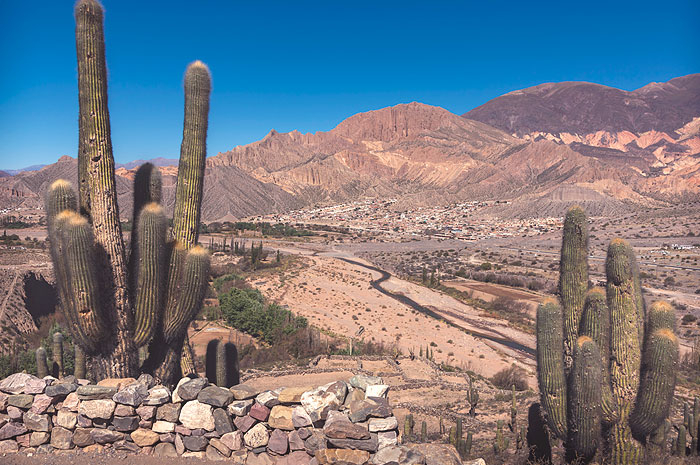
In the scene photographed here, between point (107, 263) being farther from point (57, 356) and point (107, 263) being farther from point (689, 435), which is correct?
point (689, 435)

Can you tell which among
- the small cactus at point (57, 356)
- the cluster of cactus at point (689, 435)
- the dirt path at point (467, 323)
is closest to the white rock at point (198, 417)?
the small cactus at point (57, 356)

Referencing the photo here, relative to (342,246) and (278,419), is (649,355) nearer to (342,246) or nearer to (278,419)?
(278,419)

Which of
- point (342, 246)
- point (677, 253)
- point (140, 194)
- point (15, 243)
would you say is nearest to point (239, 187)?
point (342, 246)

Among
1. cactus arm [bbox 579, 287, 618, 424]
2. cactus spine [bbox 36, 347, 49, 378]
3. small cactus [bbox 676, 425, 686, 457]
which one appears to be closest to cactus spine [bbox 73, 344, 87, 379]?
cactus spine [bbox 36, 347, 49, 378]

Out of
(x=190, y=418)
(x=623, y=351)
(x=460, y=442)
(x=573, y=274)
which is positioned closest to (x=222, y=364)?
(x=190, y=418)

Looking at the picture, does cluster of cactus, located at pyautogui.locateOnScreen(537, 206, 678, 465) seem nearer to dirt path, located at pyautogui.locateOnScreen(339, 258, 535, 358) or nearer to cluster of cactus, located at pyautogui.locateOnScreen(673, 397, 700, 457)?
cluster of cactus, located at pyautogui.locateOnScreen(673, 397, 700, 457)

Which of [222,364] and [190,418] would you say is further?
[222,364]
